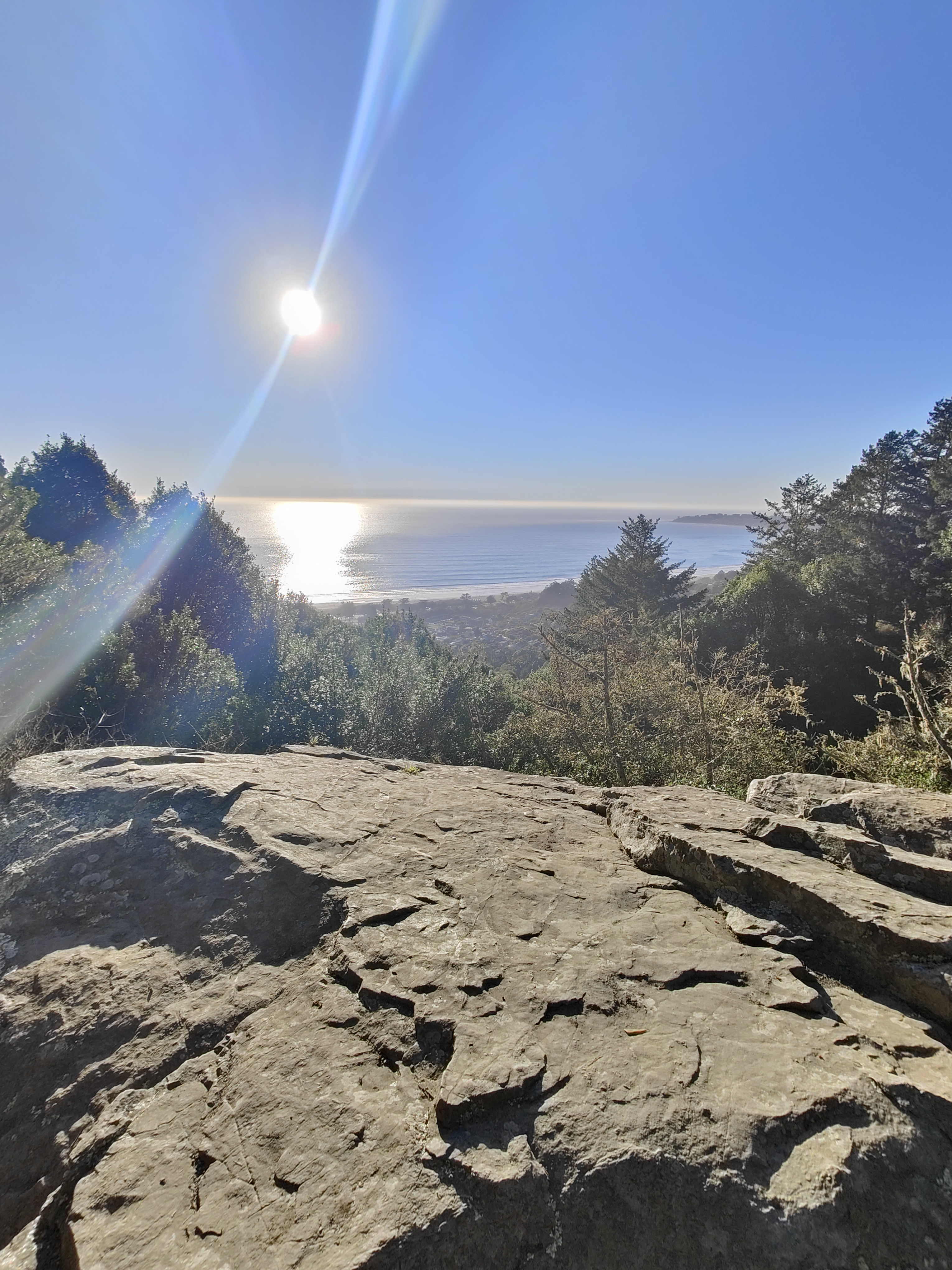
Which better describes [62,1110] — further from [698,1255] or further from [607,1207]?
[698,1255]

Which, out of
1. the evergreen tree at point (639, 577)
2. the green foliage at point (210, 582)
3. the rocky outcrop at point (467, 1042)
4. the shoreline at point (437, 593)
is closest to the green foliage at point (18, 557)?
the green foliage at point (210, 582)

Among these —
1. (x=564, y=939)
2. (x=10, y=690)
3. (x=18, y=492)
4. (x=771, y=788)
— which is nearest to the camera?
(x=564, y=939)

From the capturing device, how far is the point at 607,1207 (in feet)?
5.34

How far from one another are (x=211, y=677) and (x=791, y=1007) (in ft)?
41.1

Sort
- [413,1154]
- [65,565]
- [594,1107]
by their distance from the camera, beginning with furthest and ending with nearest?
[65,565]
[594,1107]
[413,1154]

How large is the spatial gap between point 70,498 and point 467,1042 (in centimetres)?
2218

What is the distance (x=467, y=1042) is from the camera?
2.13m

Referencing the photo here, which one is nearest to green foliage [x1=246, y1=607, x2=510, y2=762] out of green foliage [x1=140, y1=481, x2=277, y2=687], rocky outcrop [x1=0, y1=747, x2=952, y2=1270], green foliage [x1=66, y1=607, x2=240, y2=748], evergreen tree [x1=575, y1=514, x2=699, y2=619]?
green foliage [x1=66, y1=607, x2=240, y2=748]

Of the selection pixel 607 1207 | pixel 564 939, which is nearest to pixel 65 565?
pixel 564 939

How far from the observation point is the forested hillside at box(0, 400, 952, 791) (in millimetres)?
8820

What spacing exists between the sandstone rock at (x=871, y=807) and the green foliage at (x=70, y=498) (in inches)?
774

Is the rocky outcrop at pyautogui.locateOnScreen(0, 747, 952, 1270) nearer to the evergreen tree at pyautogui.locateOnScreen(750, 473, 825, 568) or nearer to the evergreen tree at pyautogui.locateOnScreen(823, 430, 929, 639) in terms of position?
the evergreen tree at pyautogui.locateOnScreen(823, 430, 929, 639)

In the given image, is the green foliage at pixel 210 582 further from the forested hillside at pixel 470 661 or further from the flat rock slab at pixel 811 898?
the flat rock slab at pixel 811 898

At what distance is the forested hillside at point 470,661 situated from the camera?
28.9 feet
